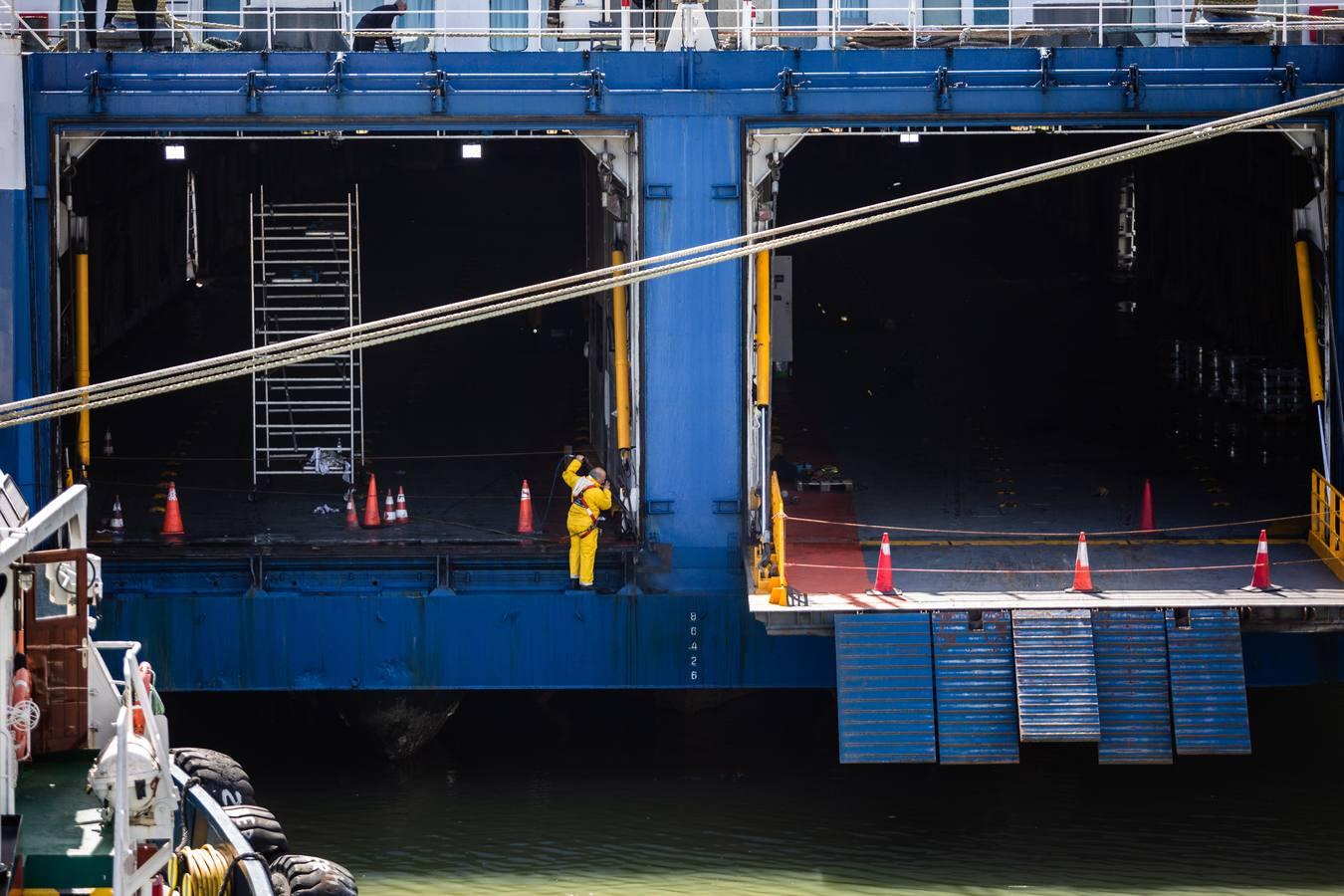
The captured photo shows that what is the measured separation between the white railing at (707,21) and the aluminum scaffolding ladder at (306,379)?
2365 mm

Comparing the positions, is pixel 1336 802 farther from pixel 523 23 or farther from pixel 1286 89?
pixel 523 23

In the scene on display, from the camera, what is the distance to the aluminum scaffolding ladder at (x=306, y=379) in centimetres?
2552

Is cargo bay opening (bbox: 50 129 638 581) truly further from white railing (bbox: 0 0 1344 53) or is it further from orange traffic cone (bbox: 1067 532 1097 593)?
orange traffic cone (bbox: 1067 532 1097 593)

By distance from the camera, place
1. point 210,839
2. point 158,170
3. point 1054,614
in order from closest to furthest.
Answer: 1. point 210,839
2. point 1054,614
3. point 158,170

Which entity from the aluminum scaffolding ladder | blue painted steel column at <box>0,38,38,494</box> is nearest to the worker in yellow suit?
the aluminum scaffolding ladder

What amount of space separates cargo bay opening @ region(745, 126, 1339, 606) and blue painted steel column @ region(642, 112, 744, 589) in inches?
16.3

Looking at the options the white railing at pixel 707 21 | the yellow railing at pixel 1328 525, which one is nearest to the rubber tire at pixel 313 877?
the white railing at pixel 707 21

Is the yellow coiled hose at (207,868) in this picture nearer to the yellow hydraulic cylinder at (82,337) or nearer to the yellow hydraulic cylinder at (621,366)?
the yellow hydraulic cylinder at (82,337)

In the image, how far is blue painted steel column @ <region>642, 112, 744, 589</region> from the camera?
21922mm

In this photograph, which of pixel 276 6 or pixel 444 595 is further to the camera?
pixel 276 6

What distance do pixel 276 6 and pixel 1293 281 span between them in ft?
53.2

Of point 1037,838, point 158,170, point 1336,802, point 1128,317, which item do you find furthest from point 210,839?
point 1128,317

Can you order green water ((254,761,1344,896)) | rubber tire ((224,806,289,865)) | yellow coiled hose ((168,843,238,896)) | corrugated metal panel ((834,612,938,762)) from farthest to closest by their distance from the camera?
corrugated metal panel ((834,612,938,762)), green water ((254,761,1344,896)), rubber tire ((224,806,289,865)), yellow coiled hose ((168,843,238,896))

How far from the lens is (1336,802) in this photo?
21438 mm
